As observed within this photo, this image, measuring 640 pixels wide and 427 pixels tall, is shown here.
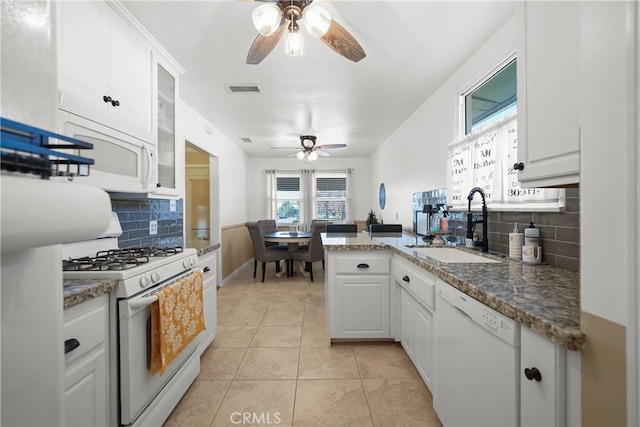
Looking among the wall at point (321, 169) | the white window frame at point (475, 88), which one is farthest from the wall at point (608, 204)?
the wall at point (321, 169)

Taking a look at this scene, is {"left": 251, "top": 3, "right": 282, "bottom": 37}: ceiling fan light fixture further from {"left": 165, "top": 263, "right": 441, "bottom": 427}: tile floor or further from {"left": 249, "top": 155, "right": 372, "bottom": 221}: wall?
{"left": 249, "top": 155, "right": 372, "bottom": 221}: wall

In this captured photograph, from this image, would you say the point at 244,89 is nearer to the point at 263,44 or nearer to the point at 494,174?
the point at 263,44

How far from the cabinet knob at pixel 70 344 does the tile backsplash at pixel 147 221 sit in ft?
3.72

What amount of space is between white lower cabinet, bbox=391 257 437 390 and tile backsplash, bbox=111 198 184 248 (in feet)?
6.28

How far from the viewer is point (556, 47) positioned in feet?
3.24

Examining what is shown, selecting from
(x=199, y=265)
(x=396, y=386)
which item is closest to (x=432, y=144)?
(x=396, y=386)

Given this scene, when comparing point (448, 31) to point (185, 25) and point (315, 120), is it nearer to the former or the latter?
point (185, 25)

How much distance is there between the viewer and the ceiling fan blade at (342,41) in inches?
58.7

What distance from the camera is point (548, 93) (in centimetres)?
102

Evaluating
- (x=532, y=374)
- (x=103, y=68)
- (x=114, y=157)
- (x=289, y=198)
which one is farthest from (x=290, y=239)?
(x=532, y=374)

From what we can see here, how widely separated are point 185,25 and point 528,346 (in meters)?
2.41

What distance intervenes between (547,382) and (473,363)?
13.6 inches

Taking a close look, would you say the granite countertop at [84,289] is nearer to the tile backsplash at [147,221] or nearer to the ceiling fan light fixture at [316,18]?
the tile backsplash at [147,221]
